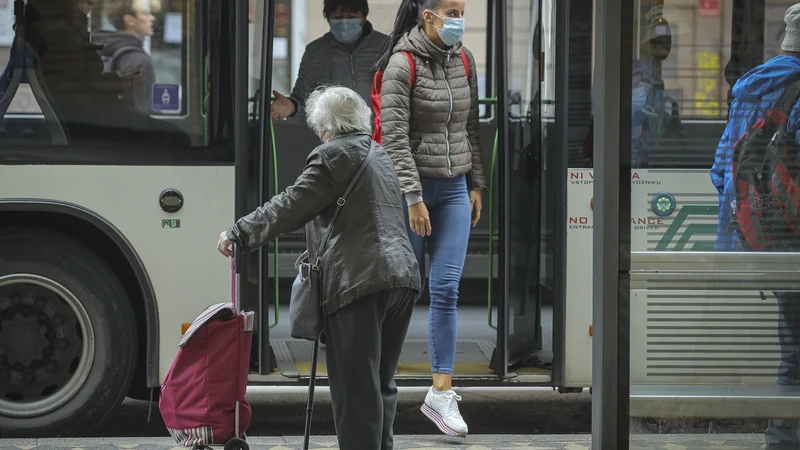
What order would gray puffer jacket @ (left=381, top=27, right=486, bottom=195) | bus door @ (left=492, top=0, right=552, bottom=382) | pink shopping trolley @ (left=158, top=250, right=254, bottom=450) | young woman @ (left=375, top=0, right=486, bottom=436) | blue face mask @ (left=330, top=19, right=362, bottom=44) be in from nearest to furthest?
pink shopping trolley @ (left=158, top=250, right=254, bottom=450)
gray puffer jacket @ (left=381, top=27, right=486, bottom=195)
young woman @ (left=375, top=0, right=486, bottom=436)
bus door @ (left=492, top=0, right=552, bottom=382)
blue face mask @ (left=330, top=19, right=362, bottom=44)

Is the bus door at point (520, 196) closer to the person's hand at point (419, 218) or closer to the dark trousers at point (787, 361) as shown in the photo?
the person's hand at point (419, 218)

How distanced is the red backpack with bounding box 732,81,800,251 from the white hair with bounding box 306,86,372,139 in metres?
1.36

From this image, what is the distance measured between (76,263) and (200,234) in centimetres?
59

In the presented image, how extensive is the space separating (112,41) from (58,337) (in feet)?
4.61

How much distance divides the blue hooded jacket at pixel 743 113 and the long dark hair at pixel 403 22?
5.97ft

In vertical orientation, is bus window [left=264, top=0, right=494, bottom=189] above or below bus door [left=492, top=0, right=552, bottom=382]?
above

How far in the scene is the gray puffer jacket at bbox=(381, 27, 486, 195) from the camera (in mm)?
5395

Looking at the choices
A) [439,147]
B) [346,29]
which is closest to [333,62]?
[346,29]

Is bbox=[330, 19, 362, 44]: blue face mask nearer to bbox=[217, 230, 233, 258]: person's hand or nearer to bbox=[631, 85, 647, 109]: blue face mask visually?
bbox=[217, 230, 233, 258]: person's hand

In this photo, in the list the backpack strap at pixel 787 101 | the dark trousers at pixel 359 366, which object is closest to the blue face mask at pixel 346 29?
the dark trousers at pixel 359 366

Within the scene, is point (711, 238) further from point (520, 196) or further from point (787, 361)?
point (520, 196)

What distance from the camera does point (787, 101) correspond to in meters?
4.17

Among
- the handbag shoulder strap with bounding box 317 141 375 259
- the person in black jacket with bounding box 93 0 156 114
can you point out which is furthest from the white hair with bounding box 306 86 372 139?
the person in black jacket with bounding box 93 0 156 114

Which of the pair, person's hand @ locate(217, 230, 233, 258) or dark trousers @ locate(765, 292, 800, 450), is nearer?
dark trousers @ locate(765, 292, 800, 450)
